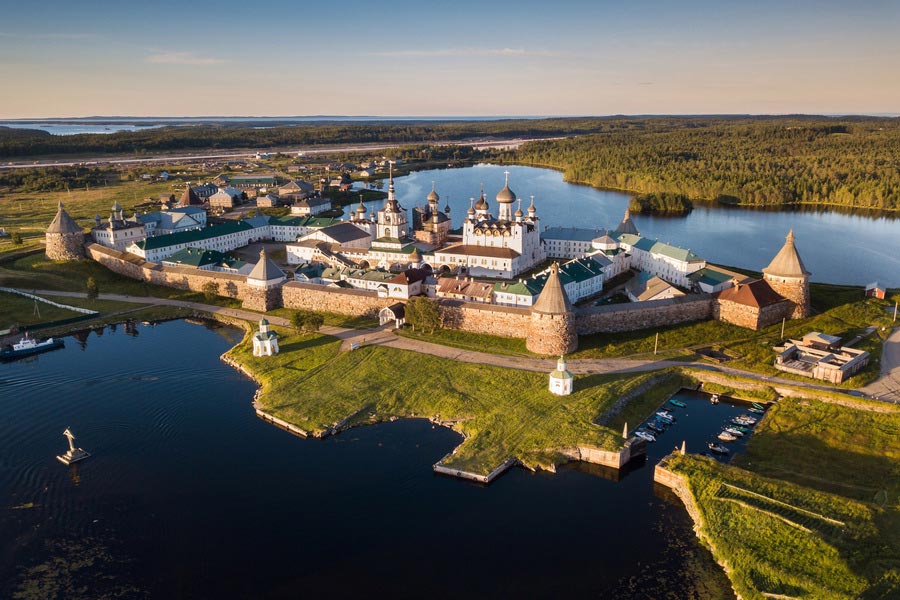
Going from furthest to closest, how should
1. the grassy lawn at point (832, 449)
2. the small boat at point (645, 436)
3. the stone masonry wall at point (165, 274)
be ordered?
the stone masonry wall at point (165, 274)
the small boat at point (645, 436)
the grassy lawn at point (832, 449)

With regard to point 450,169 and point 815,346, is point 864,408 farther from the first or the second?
point 450,169

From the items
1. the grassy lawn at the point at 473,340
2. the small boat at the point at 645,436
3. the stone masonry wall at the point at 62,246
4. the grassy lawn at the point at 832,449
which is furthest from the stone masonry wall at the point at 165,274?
the grassy lawn at the point at 832,449

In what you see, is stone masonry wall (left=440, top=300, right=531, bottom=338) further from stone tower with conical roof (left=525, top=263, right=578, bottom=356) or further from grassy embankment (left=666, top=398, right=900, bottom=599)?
grassy embankment (left=666, top=398, right=900, bottom=599)

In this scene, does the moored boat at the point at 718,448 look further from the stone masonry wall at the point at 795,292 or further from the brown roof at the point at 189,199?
the brown roof at the point at 189,199

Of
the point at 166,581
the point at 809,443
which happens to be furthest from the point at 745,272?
the point at 166,581

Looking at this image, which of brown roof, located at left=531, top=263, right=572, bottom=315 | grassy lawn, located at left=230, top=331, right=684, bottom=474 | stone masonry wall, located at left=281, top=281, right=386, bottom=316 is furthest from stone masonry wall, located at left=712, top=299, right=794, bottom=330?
stone masonry wall, located at left=281, top=281, right=386, bottom=316

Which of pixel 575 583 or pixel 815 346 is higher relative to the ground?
pixel 815 346
